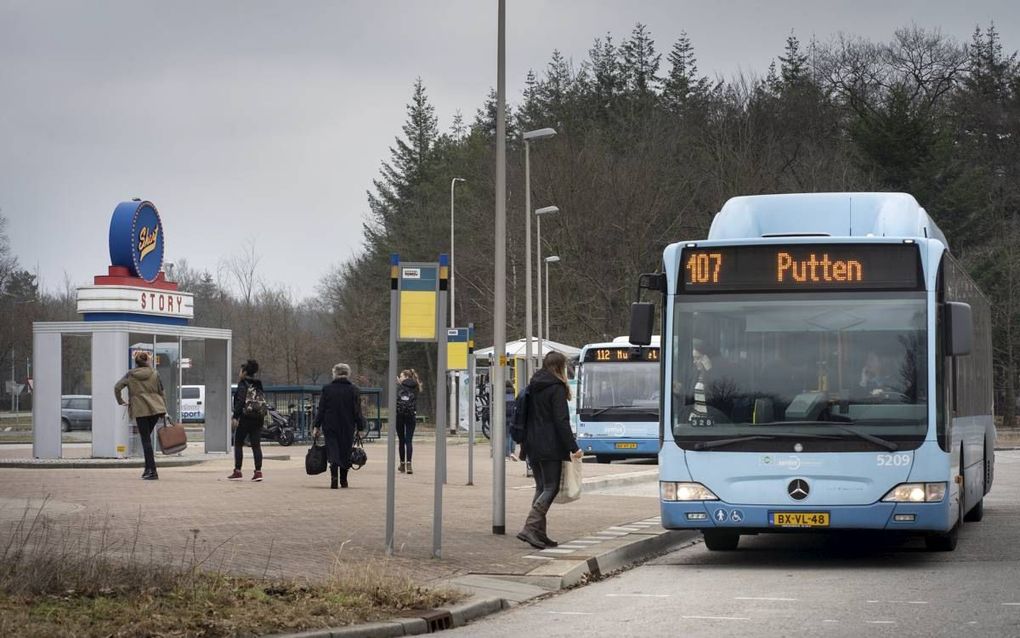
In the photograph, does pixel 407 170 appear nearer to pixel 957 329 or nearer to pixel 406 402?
pixel 406 402

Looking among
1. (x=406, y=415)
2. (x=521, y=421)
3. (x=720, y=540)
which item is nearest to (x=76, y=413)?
(x=406, y=415)

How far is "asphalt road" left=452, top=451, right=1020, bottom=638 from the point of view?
30.8ft

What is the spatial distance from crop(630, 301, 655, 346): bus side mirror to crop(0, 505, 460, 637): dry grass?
10.4 feet

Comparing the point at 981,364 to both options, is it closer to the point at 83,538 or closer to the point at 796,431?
the point at 796,431

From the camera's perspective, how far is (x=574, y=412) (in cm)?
3747

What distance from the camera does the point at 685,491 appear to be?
1312 centimetres

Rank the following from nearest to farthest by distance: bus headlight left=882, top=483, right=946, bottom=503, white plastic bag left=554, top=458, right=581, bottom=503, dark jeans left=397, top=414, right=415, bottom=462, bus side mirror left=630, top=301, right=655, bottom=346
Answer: bus headlight left=882, top=483, right=946, bottom=503, bus side mirror left=630, top=301, right=655, bottom=346, white plastic bag left=554, top=458, right=581, bottom=503, dark jeans left=397, top=414, right=415, bottom=462

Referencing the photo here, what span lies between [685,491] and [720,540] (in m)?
1.46

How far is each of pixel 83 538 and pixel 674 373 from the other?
17.0 feet

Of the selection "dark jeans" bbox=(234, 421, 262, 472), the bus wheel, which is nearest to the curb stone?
the bus wheel

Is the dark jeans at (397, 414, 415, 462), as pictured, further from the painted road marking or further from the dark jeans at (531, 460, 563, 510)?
the painted road marking

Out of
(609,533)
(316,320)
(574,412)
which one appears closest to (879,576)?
(609,533)

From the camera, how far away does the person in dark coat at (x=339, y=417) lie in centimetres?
2117

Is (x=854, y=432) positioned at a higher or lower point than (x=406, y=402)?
lower
